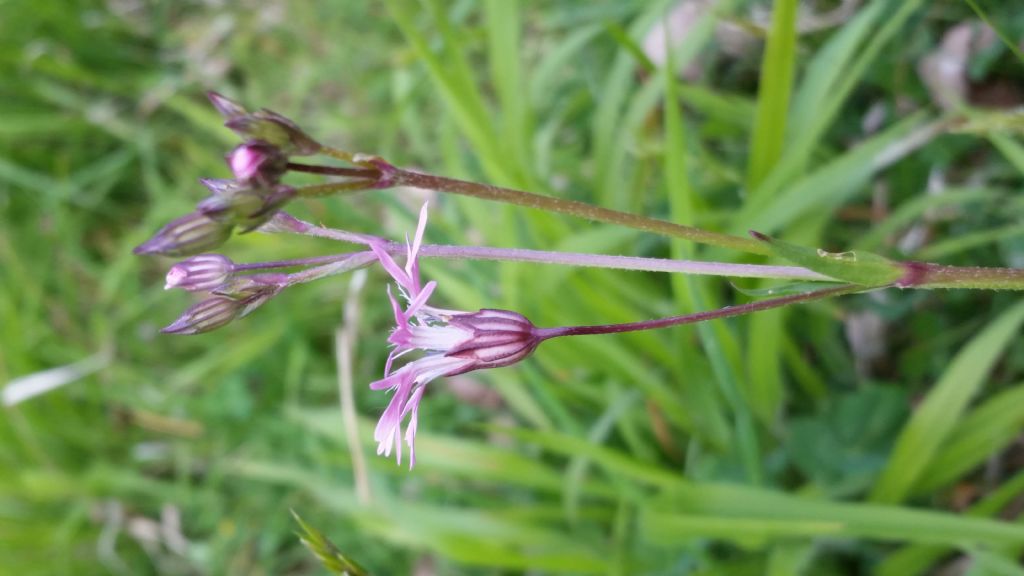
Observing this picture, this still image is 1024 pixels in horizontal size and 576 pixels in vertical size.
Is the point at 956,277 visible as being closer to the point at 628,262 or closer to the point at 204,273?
the point at 628,262

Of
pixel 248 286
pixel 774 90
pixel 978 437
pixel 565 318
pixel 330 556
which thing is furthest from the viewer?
pixel 565 318

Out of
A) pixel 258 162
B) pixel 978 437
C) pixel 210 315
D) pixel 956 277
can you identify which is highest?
pixel 978 437

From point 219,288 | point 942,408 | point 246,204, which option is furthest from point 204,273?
point 942,408

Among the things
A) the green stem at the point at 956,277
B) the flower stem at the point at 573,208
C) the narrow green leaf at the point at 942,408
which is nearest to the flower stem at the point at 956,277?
the green stem at the point at 956,277

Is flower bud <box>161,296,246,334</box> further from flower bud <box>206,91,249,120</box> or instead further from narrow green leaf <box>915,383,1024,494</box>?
narrow green leaf <box>915,383,1024,494</box>

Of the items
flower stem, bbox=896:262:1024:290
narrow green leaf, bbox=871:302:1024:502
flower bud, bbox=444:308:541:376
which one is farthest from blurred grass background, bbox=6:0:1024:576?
flower bud, bbox=444:308:541:376

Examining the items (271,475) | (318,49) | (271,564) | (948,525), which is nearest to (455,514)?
(271,475)
